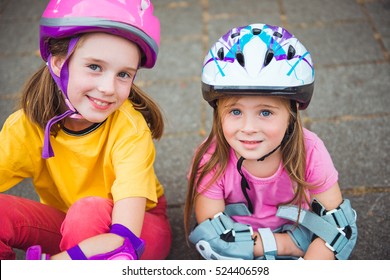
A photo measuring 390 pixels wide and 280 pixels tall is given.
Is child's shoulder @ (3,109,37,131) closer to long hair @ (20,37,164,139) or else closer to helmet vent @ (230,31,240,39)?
long hair @ (20,37,164,139)

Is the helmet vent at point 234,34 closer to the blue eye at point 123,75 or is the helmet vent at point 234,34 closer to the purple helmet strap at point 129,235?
the blue eye at point 123,75

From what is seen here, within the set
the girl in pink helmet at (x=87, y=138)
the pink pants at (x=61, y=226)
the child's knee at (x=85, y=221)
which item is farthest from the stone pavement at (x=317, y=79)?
the child's knee at (x=85, y=221)

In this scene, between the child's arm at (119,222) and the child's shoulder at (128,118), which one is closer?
the child's arm at (119,222)

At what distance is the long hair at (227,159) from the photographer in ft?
8.21

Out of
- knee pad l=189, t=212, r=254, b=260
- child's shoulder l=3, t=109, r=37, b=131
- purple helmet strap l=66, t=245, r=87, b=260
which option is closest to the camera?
purple helmet strap l=66, t=245, r=87, b=260

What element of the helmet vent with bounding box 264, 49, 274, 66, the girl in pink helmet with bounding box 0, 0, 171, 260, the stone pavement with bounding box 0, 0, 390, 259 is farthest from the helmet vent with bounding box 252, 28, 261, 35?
Result: the stone pavement with bounding box 0, 0, 390, 259

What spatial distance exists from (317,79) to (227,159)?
1933mm

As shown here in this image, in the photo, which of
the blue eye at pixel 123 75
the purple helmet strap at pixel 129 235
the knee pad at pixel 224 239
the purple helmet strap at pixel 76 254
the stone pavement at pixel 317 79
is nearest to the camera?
the purple helmet strap at pixel 76 254

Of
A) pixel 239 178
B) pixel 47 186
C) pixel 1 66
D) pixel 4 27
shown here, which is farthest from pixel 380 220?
pixel 4 27

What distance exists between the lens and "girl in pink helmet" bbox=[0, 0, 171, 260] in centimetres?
225

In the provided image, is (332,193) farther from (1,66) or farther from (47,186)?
(1,66)

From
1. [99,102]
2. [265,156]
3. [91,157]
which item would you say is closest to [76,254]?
[91,157]

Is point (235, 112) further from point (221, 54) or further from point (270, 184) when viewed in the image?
point (270, 184)
